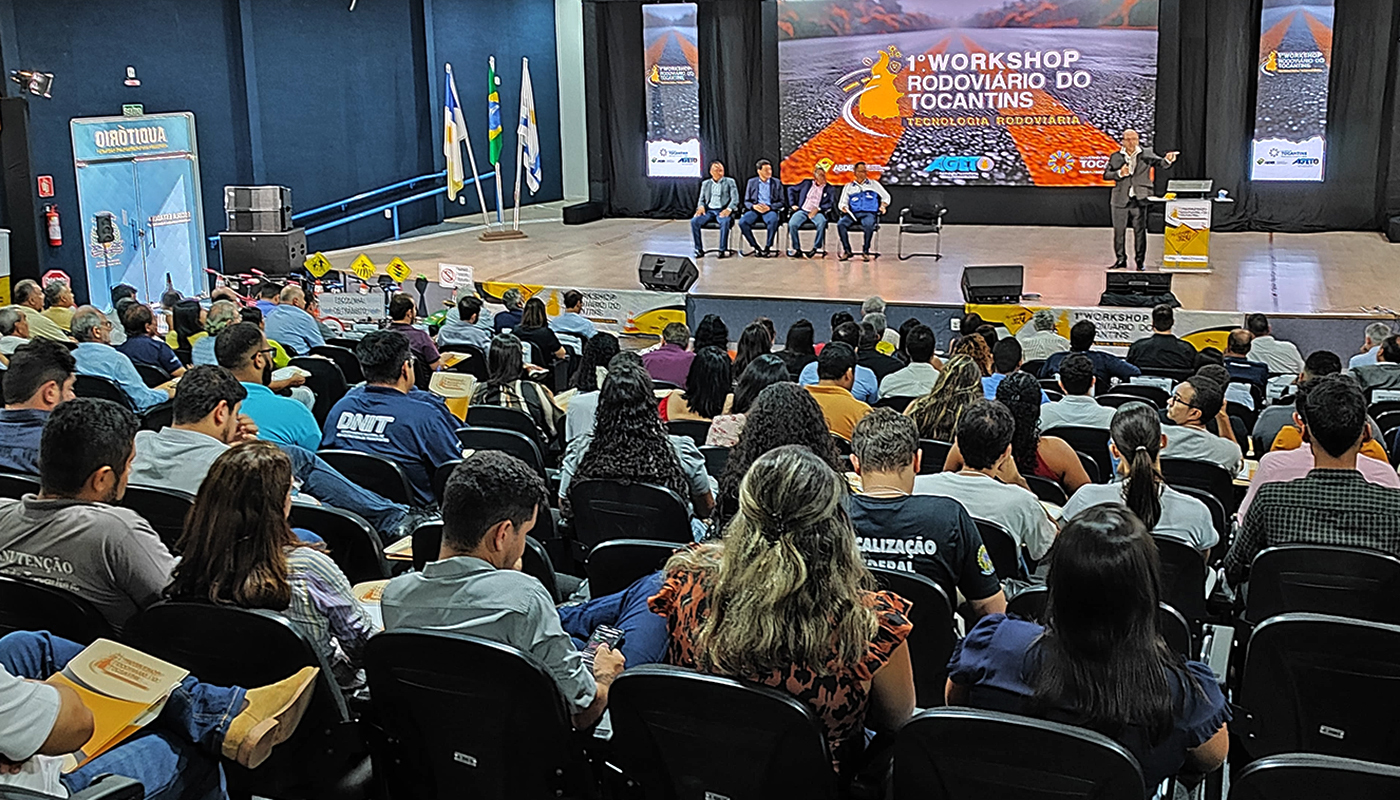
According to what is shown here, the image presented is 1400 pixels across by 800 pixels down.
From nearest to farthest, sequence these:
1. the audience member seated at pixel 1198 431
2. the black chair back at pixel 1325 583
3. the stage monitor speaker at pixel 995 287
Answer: the black chair back at pixel 1325 583
the audience member seated at pixel 1198 431
the stage monitor speaker at pixel 995 287

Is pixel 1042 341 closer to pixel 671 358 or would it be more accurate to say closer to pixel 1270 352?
pixel 1270 352

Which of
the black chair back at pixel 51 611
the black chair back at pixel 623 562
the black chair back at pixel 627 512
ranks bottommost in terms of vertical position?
the black chair back at pixel 627 512

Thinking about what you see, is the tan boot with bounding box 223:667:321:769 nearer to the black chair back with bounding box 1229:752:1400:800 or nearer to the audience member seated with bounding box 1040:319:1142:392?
the black chair back with bounding box 1229:752:1400:800

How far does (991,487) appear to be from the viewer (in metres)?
3.89

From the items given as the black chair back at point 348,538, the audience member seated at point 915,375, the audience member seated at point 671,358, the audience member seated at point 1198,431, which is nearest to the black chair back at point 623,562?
the black chair back at point 348,538

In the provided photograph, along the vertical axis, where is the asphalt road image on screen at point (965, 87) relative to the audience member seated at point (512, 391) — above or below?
above

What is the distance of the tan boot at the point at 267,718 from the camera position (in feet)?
8.45

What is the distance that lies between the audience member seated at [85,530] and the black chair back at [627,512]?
1524 mm

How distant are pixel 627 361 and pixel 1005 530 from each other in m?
1.56

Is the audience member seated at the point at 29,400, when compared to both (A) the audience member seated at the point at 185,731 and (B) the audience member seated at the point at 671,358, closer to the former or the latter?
(A) the audience member seated at the point at 185,731

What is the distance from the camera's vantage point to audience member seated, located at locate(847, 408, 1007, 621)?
10.7 feet

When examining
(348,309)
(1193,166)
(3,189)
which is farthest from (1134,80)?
(3,189)

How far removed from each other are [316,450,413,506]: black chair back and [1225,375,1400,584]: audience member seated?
9.21 ft

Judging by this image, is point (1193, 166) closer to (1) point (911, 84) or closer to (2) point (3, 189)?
(1) point (911, 84)
